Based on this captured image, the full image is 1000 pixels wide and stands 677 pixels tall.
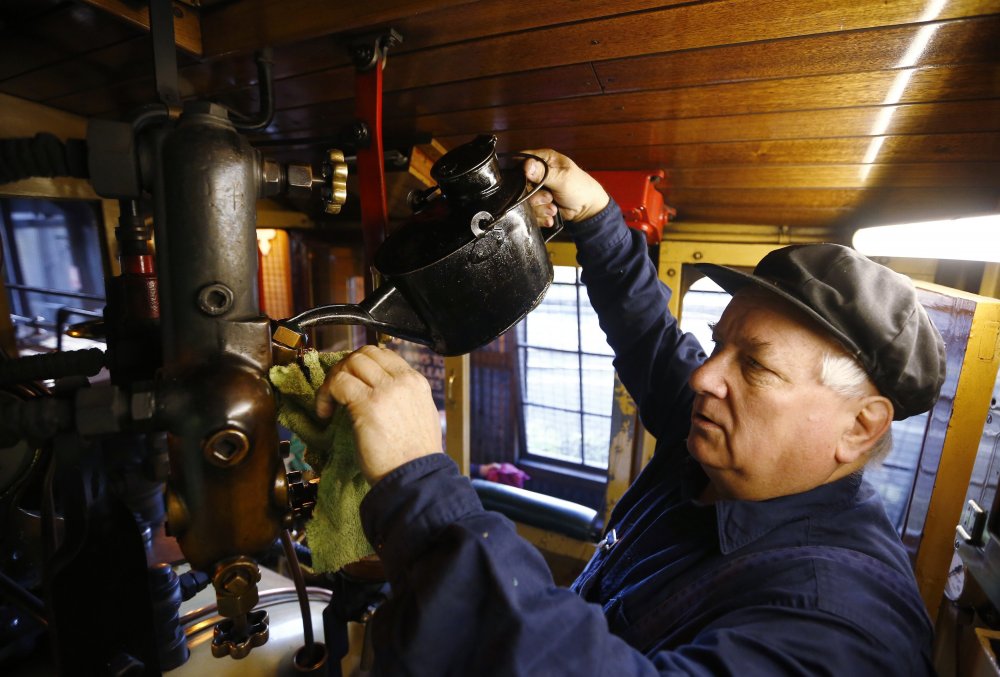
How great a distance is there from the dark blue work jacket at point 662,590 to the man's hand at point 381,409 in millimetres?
30

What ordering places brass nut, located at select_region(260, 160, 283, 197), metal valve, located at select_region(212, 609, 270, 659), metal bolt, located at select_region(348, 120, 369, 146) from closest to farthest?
1. brass nut, located at select_region(260, 160, 283, 197)
2. metal valve, located at select_region(212, 609, 270, 659)
3. metal bolt, located at select_region(348, 120, 369, 146)

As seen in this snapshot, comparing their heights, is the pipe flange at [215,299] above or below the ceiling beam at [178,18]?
below

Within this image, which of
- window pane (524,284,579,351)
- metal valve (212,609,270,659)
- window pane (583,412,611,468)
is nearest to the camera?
metal valve (212,609,270,659)

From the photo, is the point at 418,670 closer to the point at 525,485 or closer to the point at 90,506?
the point at 90,506

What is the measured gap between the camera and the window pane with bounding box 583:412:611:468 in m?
5.96

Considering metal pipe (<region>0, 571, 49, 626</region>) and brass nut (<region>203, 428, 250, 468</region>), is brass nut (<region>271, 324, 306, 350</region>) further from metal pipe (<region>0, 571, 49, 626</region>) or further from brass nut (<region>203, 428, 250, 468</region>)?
metal pipe (<region>0, 571, 49, 626</region>)

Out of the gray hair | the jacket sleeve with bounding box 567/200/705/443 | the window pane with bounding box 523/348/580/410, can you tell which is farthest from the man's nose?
the window pane with bounding box 523/348/580/410

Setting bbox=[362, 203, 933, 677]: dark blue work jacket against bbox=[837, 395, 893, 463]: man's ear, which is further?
bbox=[837, 395, 893, 463]: man's ear

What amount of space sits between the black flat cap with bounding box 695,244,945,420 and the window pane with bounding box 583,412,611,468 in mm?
5031

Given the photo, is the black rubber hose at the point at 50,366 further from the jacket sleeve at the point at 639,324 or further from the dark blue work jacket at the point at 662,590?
the jacket sleeve at the point at 639,324

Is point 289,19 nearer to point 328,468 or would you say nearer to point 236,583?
point 328,468

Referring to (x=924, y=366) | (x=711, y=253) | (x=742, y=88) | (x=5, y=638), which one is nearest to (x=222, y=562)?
(x=5, y=638)

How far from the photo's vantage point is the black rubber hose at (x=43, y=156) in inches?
25.4

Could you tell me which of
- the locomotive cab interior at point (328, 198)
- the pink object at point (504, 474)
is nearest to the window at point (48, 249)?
the locomotive cab interior at point (328, 198)
